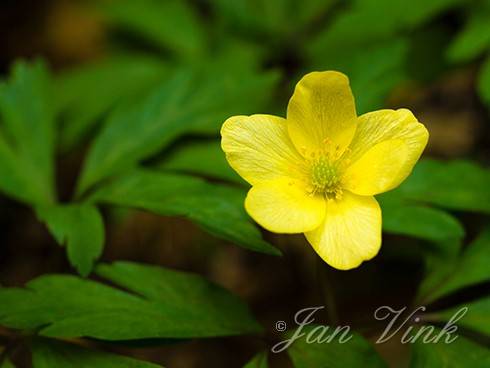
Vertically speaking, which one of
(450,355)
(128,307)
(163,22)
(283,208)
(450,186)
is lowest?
(450,355)

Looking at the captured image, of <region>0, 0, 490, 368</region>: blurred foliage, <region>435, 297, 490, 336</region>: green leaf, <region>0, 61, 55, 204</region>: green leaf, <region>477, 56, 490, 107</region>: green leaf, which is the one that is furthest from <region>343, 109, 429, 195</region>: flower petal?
<region>0, 61, 55, 204</region>: green leaf

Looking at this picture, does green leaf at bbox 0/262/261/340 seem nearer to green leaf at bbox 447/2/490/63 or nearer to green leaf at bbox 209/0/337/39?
green leaf at bbox 447/2/490/63

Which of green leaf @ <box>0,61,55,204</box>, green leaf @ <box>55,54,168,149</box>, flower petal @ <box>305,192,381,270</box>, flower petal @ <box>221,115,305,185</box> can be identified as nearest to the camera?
flower petal @ <box>305,192,381,270</box>

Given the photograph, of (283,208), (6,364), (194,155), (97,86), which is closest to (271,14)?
(97,86)

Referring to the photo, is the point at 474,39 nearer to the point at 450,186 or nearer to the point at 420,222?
the point at 450,186

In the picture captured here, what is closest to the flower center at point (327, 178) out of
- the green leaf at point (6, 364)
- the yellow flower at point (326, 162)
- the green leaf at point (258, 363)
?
the yellow flower at point (326, 162)

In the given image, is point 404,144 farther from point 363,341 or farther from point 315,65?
point 315,65
